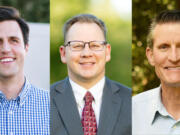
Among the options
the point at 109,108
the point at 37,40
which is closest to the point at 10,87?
the point at 37,40

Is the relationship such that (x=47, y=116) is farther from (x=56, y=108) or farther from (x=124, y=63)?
(x=124, y=63)

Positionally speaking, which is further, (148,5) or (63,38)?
(148,5)

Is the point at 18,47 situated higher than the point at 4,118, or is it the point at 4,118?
the point at 18,47

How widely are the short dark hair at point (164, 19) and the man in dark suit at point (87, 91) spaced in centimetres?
55

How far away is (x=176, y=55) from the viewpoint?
14.1 feet

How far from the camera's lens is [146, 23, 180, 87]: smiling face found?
14.1 ft

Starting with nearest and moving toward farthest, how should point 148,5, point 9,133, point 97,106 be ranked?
point 9,133 < point 97,106 < point 148,5

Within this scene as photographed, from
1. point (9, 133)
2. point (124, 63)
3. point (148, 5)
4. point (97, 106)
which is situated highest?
point (148, 5)

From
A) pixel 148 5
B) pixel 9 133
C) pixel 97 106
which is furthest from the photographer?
pixel 148 5

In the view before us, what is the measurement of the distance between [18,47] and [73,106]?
3.13ft

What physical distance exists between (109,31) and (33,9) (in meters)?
0.97

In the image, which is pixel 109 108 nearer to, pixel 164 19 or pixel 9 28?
pixel 164 19

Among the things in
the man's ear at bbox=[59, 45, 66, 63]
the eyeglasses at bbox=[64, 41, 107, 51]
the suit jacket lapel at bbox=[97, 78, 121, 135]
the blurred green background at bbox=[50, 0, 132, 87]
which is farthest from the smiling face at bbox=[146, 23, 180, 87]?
the man's ear at bbox=[59, 45, 66, 63]

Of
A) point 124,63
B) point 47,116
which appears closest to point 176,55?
point 124,63
